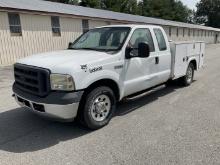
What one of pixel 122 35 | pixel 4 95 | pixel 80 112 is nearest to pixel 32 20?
pixel 4 95

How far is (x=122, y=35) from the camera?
16.8 ft

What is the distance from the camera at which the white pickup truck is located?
388 cm

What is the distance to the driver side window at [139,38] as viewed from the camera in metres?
5.12

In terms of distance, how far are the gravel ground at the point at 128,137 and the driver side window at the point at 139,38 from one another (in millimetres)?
1509

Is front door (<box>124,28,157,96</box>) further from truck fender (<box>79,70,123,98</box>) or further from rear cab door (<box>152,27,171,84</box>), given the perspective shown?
truck fender (<box>79,70,123,98</box>)

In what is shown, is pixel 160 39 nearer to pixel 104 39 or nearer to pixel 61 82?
pixel 104 39

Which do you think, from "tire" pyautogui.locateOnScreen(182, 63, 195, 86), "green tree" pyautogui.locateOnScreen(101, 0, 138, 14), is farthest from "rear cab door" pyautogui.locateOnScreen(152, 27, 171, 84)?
"green tree" pyautogui.locateOnScreen(101, 0, 138, 14)

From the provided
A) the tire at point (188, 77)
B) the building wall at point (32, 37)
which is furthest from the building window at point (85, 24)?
the tire at point (188, 77)

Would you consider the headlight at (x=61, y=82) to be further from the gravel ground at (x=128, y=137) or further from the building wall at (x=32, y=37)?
the building wall at (x=32, y=37)

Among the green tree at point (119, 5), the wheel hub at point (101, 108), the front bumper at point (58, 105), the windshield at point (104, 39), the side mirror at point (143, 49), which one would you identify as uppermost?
the green tree at point (119, 5)

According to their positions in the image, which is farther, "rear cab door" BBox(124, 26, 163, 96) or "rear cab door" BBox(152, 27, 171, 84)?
"rear cab door" BBox(152, 27, 171, 84)

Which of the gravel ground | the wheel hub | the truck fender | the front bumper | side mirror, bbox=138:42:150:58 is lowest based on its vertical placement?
the gravel ground

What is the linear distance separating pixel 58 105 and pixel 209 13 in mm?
104338

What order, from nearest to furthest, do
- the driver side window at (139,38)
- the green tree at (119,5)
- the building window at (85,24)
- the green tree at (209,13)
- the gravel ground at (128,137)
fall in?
the gravel ground at (128,137), the driver side window at (139,38), the building window at (85,24), the green tree at (119,5), the green tree at (209,13)
